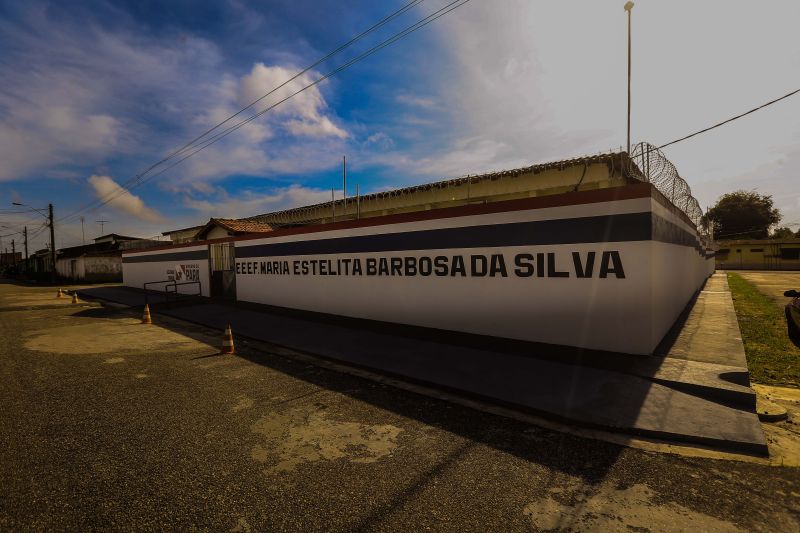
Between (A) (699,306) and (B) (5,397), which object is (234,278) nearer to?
(B) (5,397)

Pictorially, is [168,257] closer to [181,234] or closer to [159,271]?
[159,271]

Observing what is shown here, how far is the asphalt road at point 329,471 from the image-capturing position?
9.16 feet

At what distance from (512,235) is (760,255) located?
51.3 m

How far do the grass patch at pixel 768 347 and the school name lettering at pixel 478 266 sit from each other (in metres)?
2.84

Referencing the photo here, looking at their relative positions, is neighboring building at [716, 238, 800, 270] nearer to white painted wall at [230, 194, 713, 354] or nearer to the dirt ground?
the dirt ground

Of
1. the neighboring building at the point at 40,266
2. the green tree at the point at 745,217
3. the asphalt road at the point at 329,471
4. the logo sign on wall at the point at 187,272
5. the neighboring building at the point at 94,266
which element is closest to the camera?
the asphalt road at the point at 329,471

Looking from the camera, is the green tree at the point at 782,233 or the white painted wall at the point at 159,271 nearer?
the white painted wall at the point at 159,271

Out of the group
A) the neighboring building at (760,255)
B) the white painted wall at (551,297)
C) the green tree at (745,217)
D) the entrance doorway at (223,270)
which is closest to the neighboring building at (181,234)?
the entrance doorway at (223,270)

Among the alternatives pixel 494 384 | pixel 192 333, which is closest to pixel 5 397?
pixel 192 333

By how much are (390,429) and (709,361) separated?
5.50 metres

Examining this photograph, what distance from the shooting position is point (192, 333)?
10.4 meters

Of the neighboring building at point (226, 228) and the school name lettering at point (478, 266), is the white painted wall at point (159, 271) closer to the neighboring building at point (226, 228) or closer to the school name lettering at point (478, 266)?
the neighboring building at point (226, 228)

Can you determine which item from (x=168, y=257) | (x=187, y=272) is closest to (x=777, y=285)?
(x=187, y=272)

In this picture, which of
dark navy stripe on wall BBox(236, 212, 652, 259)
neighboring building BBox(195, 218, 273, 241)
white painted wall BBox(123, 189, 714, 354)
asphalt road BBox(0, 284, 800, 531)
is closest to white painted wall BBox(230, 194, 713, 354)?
white painted wall BBox(123, 189, 714, 354)
